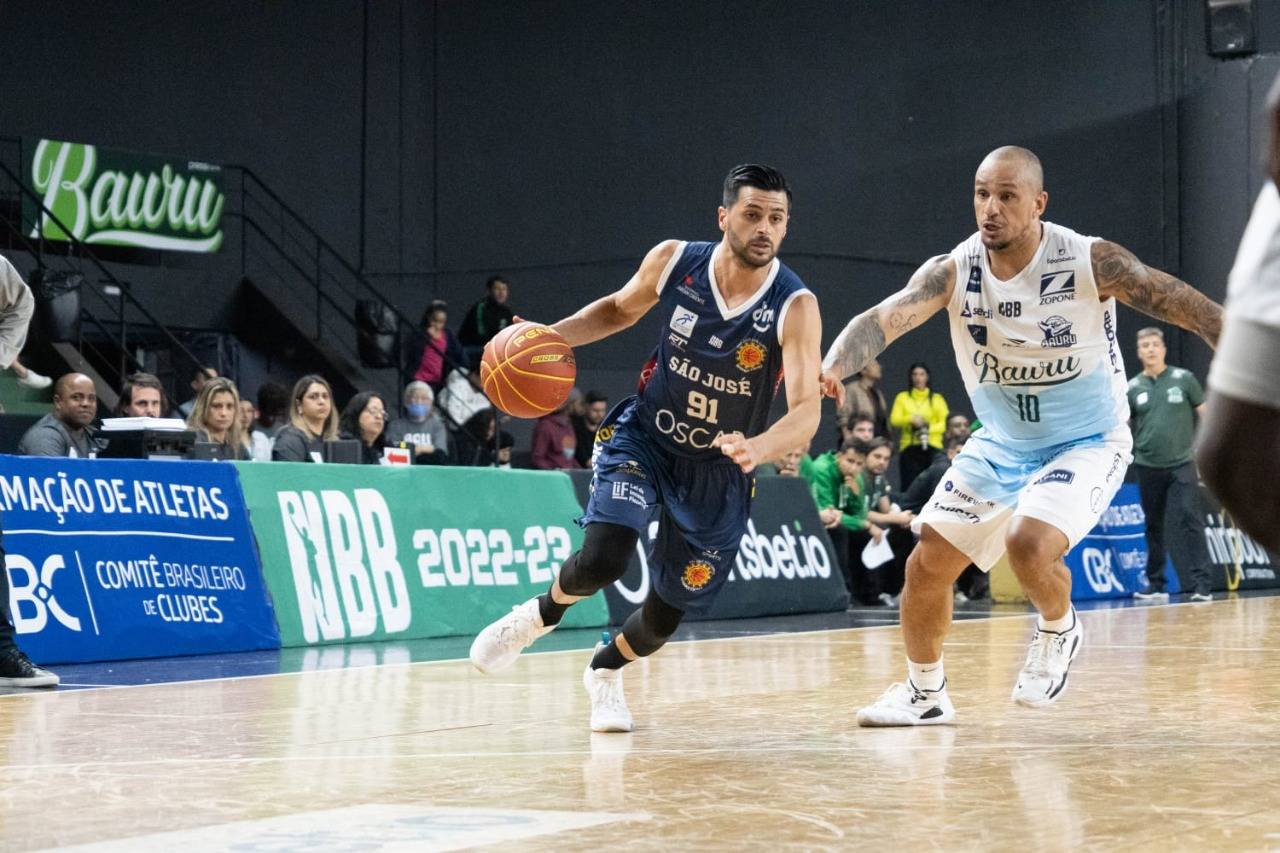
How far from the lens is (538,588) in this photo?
466 inches

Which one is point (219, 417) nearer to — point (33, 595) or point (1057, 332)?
point (33, 595)

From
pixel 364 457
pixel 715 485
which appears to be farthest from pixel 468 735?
pixel 364 457

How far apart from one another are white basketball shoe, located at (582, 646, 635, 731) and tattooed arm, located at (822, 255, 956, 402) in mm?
1314

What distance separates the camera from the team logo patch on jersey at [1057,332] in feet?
Result: 20.4

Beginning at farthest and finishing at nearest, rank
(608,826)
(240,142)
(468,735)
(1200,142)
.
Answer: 1. (1200,142)
2. (240,142)
3. (468,735)
4. (608,826)

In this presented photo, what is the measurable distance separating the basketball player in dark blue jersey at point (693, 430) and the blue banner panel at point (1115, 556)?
10880mm

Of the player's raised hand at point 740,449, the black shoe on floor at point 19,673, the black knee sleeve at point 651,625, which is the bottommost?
the black shoe on floor at point 19,673

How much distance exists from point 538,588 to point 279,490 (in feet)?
7.24

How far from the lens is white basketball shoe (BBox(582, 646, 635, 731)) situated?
605 centimetres

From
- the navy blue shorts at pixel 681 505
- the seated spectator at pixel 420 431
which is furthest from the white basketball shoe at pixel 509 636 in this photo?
the seated spectator at pixel 420 431

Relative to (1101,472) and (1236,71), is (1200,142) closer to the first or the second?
(1236,71)

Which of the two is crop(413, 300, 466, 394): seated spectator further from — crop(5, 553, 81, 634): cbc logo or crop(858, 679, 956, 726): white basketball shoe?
crop(858, 679, 956, 726): white basketball shoe

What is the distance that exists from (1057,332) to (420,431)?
875 cm

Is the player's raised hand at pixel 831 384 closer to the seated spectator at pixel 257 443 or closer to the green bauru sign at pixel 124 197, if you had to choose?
the seated spectator at pixel 257 443
